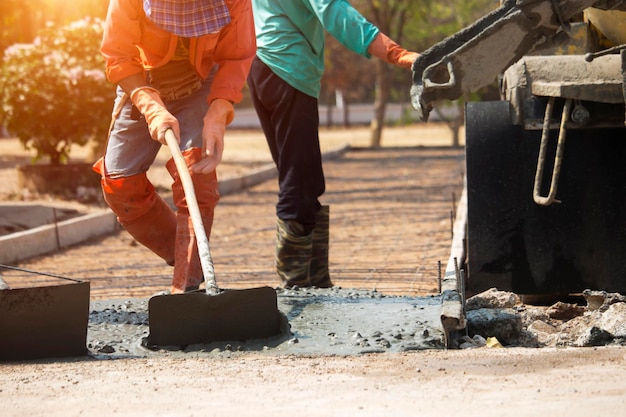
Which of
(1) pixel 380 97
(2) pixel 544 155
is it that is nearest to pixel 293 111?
(2) pixel 544 155

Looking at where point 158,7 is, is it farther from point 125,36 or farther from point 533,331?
point 533,331

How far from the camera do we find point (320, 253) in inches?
247

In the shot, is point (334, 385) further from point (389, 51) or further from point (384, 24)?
point (384, 24)

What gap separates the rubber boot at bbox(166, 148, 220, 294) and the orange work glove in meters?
1.04

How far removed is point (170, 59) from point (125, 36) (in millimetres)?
267

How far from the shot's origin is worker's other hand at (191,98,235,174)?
16.9ft

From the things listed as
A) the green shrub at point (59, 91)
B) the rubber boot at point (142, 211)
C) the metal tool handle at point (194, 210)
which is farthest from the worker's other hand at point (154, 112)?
the green shrub at point (59, 91)

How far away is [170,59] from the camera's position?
17.6 ft

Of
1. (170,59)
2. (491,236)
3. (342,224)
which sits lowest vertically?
(342,224)

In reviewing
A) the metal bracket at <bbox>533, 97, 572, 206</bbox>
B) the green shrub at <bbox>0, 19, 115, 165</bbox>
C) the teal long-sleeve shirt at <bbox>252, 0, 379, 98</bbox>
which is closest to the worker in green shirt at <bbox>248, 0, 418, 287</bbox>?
the teal long-sleeve shirt at <bbox>252, 0, 379, 98</bbox>

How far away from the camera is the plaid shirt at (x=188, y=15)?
201 inches

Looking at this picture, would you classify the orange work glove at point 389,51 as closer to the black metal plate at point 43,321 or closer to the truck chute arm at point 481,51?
the truck chute arm at point 481,51

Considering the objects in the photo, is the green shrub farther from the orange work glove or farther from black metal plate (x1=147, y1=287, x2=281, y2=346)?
black metal plate (x1=147, y1=287, x2=281, y2=346)

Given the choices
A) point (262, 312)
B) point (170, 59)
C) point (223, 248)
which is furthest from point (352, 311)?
point (223, 248)
